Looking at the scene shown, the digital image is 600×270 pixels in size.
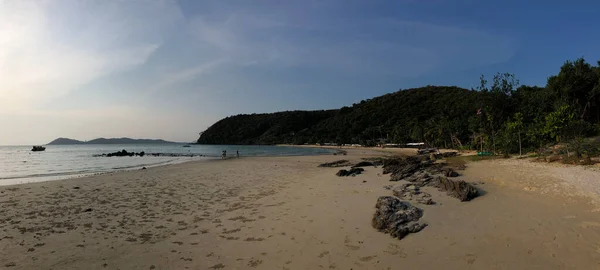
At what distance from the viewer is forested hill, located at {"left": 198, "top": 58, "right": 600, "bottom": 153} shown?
86.9ft

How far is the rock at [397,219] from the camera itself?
743 cm

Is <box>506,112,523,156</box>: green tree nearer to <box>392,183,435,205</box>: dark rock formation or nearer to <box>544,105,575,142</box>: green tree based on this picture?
<box>544,105,575,142</box>: green tree

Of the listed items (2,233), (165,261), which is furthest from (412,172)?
(2,233)

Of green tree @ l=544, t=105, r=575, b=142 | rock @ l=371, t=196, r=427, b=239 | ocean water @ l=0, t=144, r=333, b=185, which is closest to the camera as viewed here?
rock @ l=371, t=196, r=427, b=239

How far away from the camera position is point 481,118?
3659 centimetres

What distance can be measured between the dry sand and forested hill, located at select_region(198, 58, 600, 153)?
14412mm

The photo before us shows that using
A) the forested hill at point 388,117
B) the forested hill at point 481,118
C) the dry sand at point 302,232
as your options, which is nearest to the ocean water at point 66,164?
the dry sand at point 302,232

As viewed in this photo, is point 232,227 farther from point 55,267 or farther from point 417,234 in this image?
point 417,234

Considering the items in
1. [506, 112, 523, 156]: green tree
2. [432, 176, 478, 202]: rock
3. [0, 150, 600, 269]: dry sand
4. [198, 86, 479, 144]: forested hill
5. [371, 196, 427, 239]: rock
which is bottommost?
[0, 150, 600, 269]: dry sand

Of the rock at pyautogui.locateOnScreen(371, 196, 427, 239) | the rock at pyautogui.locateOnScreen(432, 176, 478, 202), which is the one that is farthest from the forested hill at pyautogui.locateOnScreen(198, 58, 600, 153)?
the rock at pyautogui.locateOnScreen(371, 196, 427, 239)

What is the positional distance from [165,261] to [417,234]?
5.77m

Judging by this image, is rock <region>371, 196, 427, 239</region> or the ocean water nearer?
rock <region>371, 196, 427, 239</region>

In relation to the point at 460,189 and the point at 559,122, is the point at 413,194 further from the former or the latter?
the point at 559,122

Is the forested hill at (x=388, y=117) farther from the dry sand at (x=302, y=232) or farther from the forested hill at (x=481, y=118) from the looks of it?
the dry sand at (x=302, y=232)
